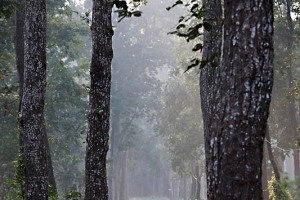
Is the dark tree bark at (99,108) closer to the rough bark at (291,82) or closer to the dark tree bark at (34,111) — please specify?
the dark tree bark at (34,111)

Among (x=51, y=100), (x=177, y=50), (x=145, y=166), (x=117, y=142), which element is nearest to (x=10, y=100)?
(x=51, y=100)

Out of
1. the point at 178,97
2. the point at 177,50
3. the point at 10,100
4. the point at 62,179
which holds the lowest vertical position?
the point at 62,179

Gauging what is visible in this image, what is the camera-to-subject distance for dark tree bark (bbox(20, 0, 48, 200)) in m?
9.91

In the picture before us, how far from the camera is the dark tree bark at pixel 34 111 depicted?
991 cm

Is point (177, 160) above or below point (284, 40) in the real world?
below

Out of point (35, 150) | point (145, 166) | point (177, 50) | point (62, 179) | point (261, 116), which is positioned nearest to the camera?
point (261, 116)

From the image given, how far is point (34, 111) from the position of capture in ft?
32.8

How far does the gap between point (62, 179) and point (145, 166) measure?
140 ft

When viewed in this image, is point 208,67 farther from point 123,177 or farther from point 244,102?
point 123,177

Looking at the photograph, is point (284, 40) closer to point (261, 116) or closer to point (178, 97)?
point (178, 97)

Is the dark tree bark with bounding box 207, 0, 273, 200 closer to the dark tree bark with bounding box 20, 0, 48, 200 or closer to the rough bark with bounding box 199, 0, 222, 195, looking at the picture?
the dark tree bark with bounding box 20, 0, 48, 200

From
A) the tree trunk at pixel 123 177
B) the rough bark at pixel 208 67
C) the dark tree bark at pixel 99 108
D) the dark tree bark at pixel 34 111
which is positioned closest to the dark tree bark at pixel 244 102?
the dark tree bark at pixel 99 108

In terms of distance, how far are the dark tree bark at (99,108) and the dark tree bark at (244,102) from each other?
5.24 m

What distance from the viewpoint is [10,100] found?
23.1 meters
